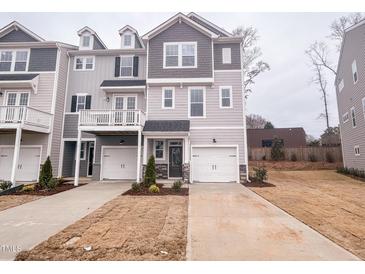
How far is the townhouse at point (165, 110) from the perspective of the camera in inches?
498

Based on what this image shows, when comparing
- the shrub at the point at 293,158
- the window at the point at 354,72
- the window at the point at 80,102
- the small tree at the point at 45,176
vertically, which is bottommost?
the small tree at the point at 45,176

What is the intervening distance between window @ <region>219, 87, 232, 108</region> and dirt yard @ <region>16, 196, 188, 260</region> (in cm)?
832

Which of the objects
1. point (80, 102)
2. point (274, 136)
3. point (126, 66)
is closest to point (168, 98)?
point (126, 66)

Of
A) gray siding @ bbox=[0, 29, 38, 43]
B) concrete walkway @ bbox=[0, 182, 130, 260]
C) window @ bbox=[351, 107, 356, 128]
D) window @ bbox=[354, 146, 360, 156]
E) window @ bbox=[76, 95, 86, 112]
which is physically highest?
gray siding @ bbox=[0, 29, 38, 43]

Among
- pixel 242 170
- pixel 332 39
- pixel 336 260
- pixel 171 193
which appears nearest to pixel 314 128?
pixel 332 39

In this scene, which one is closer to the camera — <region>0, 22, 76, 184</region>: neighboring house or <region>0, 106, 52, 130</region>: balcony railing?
<region>0, 106, 52, 130</region>: balcony railing

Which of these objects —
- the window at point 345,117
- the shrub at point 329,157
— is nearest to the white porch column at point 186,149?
the window at point 345,117

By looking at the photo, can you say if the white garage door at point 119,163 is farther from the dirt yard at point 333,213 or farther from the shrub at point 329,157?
the shrub at point 329,157

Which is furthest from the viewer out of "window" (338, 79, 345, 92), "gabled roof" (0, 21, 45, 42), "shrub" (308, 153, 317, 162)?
"shrub" (308, 153, 317, 162)

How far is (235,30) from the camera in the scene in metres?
22.4

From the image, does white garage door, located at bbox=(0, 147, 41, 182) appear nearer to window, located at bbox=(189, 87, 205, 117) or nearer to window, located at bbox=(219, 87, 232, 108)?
window, located at bbox=(189, 87, 205, 117)

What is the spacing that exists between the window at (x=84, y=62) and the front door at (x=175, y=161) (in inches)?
334

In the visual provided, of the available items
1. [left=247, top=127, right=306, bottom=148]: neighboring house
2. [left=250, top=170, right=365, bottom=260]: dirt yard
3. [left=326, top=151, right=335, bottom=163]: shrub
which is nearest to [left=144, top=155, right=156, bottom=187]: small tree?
[left=250, top=170, right=365, bottom=260]: dirt yard

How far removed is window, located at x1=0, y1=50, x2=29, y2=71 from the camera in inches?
557
